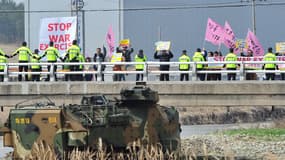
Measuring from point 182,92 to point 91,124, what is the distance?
462 inches

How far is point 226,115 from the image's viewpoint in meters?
44.9

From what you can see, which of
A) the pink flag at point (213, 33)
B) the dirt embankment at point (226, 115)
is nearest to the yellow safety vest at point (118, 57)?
the pink flag at point (213, 33)

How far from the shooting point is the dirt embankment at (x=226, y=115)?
44.0m

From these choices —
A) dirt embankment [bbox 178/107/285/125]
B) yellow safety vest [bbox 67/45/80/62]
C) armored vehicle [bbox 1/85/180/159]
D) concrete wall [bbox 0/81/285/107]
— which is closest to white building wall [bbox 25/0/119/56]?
dirt embankment [bbox 178/107/285/125]

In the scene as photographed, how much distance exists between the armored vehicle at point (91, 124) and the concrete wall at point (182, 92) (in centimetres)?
1000

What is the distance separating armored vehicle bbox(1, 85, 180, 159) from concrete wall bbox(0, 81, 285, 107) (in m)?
10.0

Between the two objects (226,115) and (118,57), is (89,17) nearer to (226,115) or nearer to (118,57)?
(226,115)

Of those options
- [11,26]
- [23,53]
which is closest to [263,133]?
[23,53]

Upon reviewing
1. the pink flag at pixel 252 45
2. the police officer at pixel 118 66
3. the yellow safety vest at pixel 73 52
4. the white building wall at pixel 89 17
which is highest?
the white building wall at pixel 89 17

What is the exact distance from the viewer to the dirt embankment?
4402 centimetres

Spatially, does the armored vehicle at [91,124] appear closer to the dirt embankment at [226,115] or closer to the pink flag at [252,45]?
the pink flag at [252,45]

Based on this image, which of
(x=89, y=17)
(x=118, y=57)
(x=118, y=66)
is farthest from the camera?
(x=89, y=17)

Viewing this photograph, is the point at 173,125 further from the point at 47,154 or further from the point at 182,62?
the point at 182,62

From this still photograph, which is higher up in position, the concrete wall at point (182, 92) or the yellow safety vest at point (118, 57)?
the yellow safety vest at point (118, 57)
